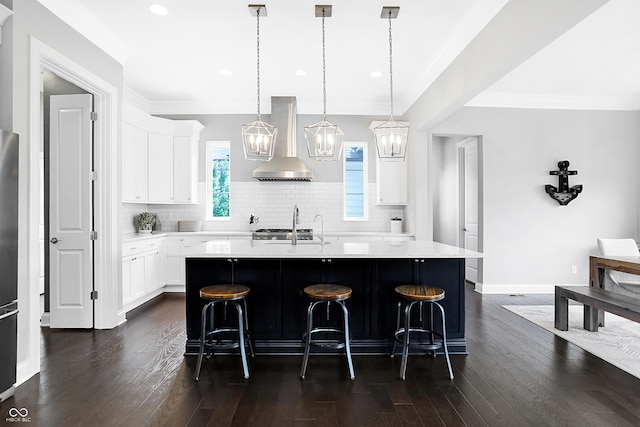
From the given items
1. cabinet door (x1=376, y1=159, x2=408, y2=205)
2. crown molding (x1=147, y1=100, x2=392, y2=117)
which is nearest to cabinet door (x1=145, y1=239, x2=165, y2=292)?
crown molding (x1=147, y1=100, x2=392, y2=117)

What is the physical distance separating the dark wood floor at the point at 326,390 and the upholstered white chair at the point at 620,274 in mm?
1221

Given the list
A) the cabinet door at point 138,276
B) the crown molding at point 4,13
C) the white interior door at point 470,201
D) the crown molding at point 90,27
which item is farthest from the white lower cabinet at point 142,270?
the white interior door at point 470,201

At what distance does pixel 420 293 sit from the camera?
2.87m

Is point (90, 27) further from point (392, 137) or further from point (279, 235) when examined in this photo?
point (279, 235)

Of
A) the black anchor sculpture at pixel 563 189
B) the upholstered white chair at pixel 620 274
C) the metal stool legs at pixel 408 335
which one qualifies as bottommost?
the metal stool legs at pixel 408 335

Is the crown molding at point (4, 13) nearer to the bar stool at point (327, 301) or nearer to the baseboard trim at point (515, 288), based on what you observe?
the bar stool at point (327, 301)

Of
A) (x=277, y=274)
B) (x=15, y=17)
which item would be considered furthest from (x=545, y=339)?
(x=15, y=17)

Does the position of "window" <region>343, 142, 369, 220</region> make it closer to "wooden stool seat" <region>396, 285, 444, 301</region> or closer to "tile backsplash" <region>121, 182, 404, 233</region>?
"tile backsplash" <region>121, 182, 404, 233</region>

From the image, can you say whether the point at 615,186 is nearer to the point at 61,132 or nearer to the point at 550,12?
the point at 550,12

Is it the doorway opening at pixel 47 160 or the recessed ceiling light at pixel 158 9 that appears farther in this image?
the doorway opening at pixel 47 160

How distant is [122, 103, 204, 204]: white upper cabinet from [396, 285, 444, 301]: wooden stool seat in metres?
3.90

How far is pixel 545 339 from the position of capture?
3.61 m

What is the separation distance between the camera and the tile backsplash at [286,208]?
6168 mm

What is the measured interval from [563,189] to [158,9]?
18.8ft
